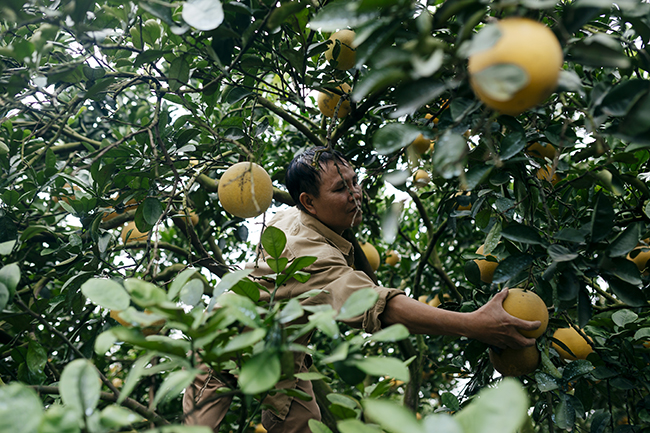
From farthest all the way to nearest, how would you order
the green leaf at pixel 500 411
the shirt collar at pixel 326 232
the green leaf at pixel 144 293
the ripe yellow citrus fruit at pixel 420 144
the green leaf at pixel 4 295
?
1. the ripe yellow citrus fruit at pixel 420 144
2. the shirt collar at pixel 326 232
3. the green leaf at pixel 4 295
4. the green leaf at pixel 144 293
5. the green leaf at pixel 500 411

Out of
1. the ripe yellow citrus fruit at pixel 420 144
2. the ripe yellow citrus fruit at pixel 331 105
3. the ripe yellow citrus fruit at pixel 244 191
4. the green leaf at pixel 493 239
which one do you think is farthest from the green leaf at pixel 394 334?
the ripe yellow citrus fruit at pixel 420 144

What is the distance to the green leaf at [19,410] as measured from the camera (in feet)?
1.80

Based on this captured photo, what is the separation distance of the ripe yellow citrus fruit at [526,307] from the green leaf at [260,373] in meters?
0.81

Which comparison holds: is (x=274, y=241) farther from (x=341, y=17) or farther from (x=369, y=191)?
(x=369, y=191)

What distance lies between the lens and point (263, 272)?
5.38 ft

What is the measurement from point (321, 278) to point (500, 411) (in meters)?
0.91

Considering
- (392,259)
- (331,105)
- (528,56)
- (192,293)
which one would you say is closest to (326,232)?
(331,105)

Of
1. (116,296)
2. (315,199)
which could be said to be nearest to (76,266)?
(315,199)

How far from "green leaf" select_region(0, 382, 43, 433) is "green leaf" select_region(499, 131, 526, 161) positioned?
913 mm

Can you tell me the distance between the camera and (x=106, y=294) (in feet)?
2.51

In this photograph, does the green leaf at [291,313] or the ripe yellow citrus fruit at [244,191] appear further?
the ripe yellow citrus fruit at [244,191]

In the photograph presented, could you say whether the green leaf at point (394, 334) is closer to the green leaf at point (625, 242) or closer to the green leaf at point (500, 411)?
the green leaf at point (500, 411)

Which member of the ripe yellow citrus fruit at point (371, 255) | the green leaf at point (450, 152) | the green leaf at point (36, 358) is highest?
the green leaf at point (450, 152)

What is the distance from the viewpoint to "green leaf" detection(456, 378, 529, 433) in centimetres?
50
